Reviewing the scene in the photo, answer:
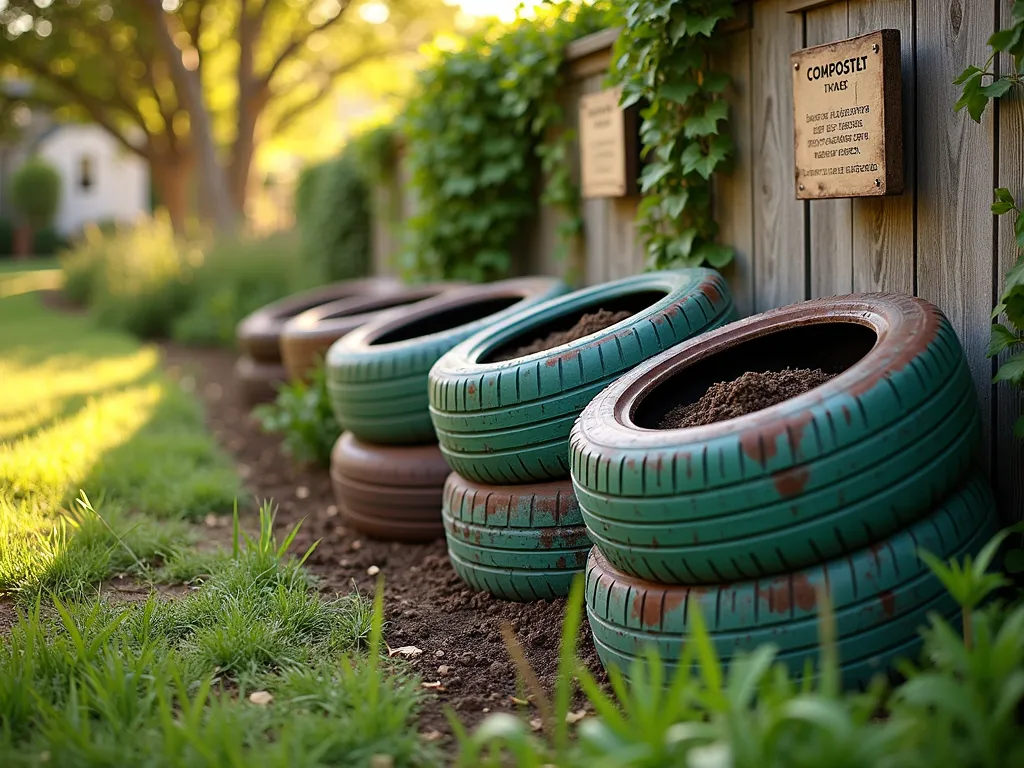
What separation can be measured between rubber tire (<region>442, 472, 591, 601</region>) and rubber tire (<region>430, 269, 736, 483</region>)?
7 centimetres

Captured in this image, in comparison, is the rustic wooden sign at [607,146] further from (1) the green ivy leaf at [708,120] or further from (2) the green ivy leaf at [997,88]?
(2) the green ivy leaf at [997,88]

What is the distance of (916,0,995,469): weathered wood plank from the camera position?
2.85m

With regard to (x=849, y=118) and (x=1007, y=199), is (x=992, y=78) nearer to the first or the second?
(x=1007, y=199)

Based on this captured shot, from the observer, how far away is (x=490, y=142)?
5.95 m

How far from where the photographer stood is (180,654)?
2.85 m

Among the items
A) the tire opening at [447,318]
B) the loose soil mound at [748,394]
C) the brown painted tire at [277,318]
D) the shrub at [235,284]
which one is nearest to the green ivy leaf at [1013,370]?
the loose soil mound at [748,394]

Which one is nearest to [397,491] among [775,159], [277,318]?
[775,159]

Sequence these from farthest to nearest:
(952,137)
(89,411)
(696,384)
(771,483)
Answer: (89,411) < (696,384) < (952,137) < (771,483)

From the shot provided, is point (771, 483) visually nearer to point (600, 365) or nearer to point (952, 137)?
point (600, 365)

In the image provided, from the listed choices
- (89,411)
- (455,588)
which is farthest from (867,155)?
(89,411)

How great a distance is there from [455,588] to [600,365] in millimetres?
1039

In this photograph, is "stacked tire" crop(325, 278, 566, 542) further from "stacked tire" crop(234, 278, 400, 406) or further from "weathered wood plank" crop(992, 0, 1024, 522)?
"stacked tire" crop(234, 278, 400, 406)

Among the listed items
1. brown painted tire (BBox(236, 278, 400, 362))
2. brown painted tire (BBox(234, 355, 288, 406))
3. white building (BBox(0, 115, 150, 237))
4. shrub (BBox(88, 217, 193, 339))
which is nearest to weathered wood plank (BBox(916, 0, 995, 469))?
brown painted tire (BBox(236, 278, 400, 362))

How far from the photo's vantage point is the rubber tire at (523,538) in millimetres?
3328
